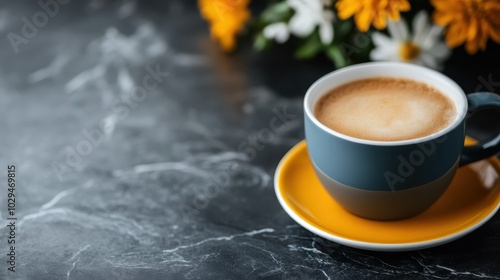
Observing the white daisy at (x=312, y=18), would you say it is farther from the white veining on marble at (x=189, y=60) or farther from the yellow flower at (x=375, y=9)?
the white veining on marble at (x=189, y=60)

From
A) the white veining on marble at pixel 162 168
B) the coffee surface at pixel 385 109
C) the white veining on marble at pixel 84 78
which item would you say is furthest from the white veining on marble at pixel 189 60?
the coffee surface at pixel 385 109

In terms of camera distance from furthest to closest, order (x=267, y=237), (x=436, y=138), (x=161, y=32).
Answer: (x=161, y=32), (x=267, y=237), (x=436, y=138)

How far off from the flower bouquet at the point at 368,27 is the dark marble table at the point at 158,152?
0.16 feet

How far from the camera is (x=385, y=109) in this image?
78 cm

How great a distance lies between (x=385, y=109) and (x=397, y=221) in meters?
0.13

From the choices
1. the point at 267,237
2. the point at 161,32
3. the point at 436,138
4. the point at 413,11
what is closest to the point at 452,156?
the point at 436,138

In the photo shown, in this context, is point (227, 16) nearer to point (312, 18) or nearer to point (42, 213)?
point (312, 18)

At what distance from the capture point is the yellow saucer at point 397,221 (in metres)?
0.72

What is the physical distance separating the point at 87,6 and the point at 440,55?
67cm

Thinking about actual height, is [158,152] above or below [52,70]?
below

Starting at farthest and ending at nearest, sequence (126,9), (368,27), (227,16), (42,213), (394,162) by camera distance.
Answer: (126,9) → (227,16) → (368,27) → (42,213) → (394,162)

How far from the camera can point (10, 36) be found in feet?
4.02

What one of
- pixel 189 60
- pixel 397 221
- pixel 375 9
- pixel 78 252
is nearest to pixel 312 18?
pixel 375 9

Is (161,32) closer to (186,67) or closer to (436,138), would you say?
(186,67)
